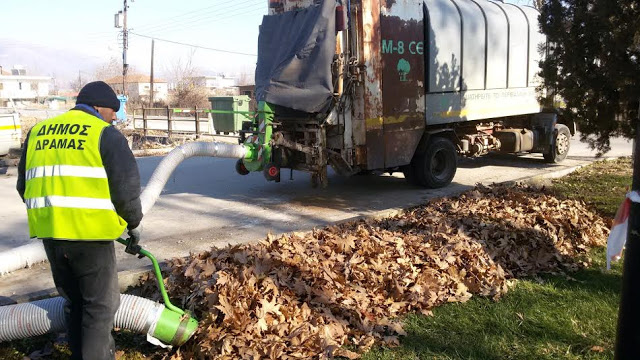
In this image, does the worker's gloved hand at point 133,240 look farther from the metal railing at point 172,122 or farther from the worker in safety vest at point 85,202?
the metal railing at point 172,122

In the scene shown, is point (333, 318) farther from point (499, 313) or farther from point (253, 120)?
point (253, 120)

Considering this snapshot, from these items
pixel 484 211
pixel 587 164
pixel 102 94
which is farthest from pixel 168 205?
pixel 587 164

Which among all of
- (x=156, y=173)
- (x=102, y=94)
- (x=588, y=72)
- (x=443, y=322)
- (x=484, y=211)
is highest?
(x=588, y=72)

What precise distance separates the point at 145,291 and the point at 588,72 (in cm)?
540

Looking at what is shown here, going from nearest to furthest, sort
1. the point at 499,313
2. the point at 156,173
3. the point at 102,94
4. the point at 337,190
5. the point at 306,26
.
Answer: the point at 102,94 → the point at 499,313 → the point at 156,173 → the point at 306,26 → the point at 337,190

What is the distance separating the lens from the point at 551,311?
175 inches

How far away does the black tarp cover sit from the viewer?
8344 mm

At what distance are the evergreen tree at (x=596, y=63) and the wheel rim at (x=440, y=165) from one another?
3.11m

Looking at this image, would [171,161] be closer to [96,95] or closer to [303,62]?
[96,95]

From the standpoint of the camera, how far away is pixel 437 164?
34.0ft

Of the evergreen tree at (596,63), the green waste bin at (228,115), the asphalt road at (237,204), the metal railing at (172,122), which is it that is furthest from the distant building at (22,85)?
the evergreen tree at (596,63)

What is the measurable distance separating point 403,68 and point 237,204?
3453 millimetres

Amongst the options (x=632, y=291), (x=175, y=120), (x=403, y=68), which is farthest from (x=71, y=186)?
(x=175, y=120)

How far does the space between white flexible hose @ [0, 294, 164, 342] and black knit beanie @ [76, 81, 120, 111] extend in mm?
1314
